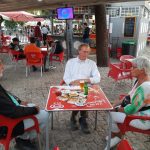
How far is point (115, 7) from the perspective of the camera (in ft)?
43.2

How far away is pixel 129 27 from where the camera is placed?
1226 cm

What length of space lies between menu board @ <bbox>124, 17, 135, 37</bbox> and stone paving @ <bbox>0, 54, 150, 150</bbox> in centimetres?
411

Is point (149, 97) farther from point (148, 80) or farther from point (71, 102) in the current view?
point (71, 102)

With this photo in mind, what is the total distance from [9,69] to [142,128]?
23.5 ft

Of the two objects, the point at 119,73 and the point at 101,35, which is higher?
the point at 101,35

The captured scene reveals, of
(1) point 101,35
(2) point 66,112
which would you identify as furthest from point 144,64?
(1) point 101,35

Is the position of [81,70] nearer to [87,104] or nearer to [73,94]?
[73,94]

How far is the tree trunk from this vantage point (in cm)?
920

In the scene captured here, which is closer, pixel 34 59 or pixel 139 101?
pixel 139 101

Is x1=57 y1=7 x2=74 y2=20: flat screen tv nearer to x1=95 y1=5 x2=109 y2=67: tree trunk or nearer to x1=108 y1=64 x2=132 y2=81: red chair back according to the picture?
x1=95 y1=5 x2=109 y2=67: tree trunk

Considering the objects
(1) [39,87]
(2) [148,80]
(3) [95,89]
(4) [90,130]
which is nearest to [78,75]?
(3) [95,89]

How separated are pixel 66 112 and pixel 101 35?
5.23 metres

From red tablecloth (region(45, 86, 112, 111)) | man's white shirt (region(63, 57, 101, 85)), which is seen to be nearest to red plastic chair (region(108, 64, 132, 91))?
man's white shirt (region(63, 57, 101, 85))

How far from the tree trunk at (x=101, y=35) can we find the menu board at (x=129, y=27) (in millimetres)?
3268
